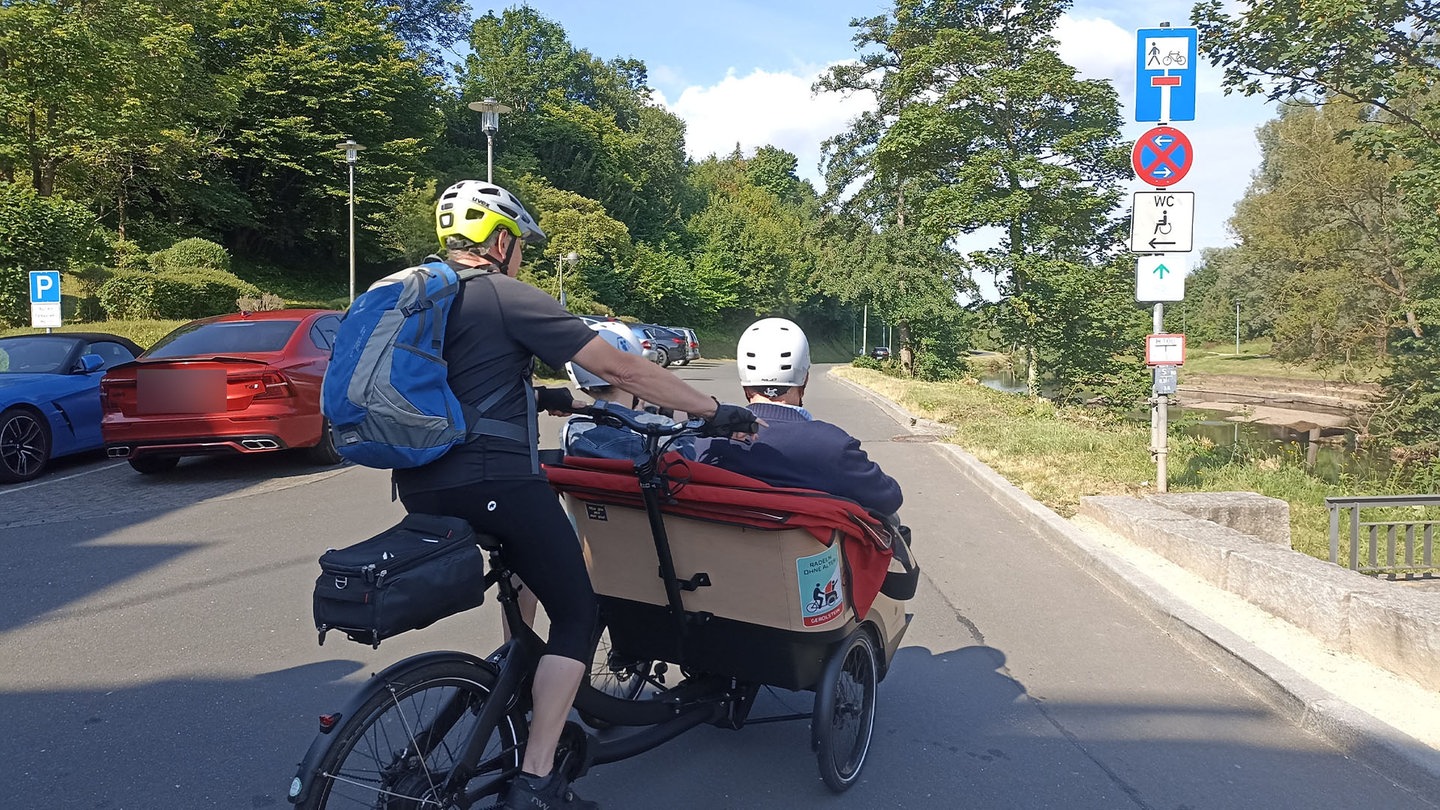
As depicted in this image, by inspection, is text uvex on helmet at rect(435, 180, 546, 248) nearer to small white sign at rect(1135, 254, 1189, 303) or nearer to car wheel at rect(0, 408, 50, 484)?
small white sign at rect(1135, 254, 1189, 303)

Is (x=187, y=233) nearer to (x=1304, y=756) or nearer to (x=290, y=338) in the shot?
(x=290, y=338)

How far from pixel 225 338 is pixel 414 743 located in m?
8.43

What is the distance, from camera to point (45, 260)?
18594mm

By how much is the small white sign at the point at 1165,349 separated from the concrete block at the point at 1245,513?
4.09ft

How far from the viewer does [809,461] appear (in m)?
3.28

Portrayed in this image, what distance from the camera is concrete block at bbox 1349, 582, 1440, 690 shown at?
14.2ft

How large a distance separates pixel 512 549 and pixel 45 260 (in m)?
20.5

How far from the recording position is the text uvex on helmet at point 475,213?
9.11 feet

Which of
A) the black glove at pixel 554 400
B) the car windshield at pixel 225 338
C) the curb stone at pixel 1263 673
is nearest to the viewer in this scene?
the black glove at pixel 554 400

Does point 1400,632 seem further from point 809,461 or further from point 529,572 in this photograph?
point 529,572

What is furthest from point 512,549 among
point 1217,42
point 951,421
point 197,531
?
point 1217,42

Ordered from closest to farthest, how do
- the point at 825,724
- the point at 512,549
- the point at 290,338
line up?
the point at 512,549 → the point at 825,724 → the point at 290,338

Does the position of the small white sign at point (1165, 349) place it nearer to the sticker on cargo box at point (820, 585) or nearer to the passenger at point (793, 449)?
the passenger at point (793, 449)


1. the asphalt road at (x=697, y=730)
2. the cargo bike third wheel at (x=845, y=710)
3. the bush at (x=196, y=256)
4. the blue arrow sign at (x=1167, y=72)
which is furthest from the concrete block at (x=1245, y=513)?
the bush at (x=196, y=256)
